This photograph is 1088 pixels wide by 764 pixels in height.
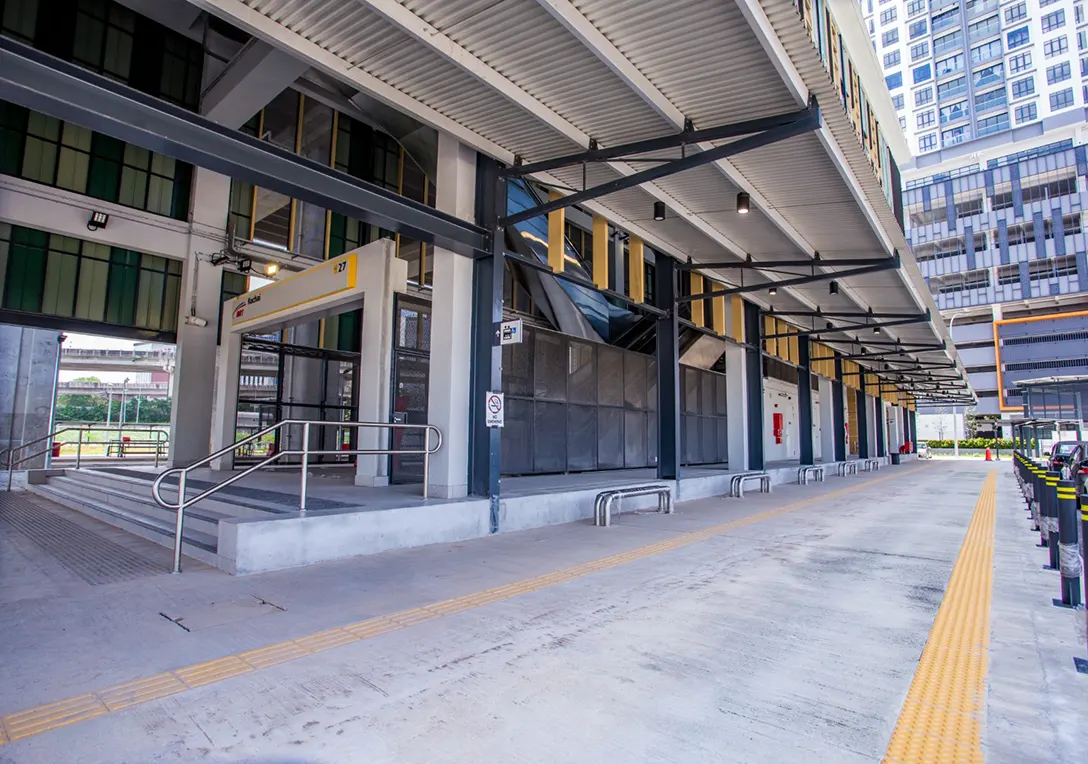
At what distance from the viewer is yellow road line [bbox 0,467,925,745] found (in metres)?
2.63

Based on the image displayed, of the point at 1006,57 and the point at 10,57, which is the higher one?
the point at 1006,57

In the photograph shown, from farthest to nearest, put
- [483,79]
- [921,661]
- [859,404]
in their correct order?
1. [859,404]
2. [483,79]
3. [921,661]

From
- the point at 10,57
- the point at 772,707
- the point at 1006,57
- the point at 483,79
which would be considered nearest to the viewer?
the point at 772,707

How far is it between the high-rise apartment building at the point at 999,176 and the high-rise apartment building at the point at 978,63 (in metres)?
0.14

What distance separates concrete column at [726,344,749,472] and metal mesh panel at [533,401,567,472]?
496 centimetres

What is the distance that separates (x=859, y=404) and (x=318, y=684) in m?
30.0

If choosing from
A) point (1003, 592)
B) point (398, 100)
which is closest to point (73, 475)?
point (398, 100)

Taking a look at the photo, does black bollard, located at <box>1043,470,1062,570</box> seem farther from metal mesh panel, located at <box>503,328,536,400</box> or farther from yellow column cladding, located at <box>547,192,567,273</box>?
metal mesh panel, located at <box>503,328,536,400</box>

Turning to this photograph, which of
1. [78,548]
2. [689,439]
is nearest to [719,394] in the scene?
[689,439]

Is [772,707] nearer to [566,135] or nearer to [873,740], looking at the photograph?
[873,740]

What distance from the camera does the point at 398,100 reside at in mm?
6684

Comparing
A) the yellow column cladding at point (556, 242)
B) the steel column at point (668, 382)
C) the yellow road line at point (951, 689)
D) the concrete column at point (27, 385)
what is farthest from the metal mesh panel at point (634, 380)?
the concrete column at point (27, 385)

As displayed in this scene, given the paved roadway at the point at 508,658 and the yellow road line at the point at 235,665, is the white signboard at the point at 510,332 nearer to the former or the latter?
the paved roadway at the point at 508,658

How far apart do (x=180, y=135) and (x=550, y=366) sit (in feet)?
29.3
